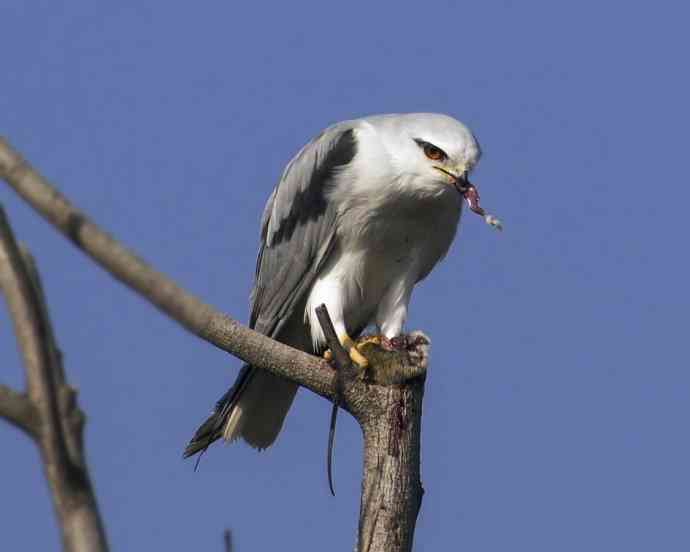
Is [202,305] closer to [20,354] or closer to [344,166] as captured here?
[20,354]

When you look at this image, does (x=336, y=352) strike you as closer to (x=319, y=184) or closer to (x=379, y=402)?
(x=379, y=402)

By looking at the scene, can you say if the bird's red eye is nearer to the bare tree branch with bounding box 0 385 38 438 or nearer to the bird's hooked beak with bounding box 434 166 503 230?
the bird's hooked beak with bounding box 434 166 503 230

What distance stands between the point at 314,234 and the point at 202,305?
4.69 meters

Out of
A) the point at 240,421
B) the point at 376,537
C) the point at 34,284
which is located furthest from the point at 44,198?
the point at 240,421

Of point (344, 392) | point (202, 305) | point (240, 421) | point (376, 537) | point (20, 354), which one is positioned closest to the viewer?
point (20, 354)

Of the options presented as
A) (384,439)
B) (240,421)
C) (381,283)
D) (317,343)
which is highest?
(381,283)

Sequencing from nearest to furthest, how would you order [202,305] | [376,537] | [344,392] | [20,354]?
1. [20,354]
2. [202,305]
3. [376,537]
4. [344,392]

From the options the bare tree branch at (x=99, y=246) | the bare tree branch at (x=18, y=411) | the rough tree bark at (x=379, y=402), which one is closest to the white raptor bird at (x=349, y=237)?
the rough tree bark at (x=379, y=402)

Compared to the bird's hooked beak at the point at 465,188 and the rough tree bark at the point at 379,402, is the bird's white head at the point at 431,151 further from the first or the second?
the rough tree bark at the point at 379,402

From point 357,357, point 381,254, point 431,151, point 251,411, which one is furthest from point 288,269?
point 357,357

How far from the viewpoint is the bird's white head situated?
18.8 ft

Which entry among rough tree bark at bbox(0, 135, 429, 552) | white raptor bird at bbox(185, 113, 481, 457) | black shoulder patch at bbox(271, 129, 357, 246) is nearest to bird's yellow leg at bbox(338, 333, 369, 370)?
rough tree bark at bbox(0, 135, 429, 552)

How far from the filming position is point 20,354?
4.94 ft

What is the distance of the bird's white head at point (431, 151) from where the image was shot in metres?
5.72
